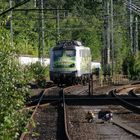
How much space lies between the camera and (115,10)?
112 m

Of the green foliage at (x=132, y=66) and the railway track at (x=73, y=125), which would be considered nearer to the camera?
the railway track at (x=73, y=125)

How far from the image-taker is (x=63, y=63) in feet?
148

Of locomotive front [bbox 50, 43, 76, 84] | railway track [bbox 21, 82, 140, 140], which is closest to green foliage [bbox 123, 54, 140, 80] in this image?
locomotive front [bbox 50, 43, 76, 84]

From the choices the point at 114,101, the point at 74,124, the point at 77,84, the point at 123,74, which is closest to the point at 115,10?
the point at 123,74

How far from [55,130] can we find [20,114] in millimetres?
3712

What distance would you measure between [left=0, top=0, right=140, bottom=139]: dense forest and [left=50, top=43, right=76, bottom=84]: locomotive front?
1394 millimetres

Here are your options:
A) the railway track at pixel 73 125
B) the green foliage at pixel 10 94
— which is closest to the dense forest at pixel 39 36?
the green foliage at pixel 10 94

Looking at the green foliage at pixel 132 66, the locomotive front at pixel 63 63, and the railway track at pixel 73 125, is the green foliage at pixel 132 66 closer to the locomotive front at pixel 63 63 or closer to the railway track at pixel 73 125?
the locomotive front at pixel 63 63

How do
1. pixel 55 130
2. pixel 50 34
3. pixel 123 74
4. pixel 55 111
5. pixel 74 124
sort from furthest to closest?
1. pixel 50 34
2. pixel 123 74
3. pixel 55 111
4. pixel 74 124
5. pixel 55 130

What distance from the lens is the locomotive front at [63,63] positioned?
146 feet

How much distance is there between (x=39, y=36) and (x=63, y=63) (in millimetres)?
15134

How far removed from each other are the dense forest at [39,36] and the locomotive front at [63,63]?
4.57ft

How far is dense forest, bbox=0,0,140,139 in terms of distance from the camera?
13242 mm

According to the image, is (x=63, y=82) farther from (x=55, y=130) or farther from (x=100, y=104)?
(x=55, y=130)
